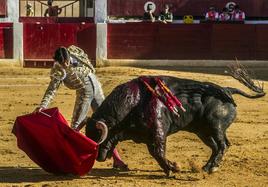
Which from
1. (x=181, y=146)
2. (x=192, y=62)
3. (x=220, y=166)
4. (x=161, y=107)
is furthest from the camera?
(x=192, y=62)

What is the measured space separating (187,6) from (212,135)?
13.5 meters

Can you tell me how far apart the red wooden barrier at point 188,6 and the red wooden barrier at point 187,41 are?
0.85m

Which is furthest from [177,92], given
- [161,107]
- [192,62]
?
[192,62]

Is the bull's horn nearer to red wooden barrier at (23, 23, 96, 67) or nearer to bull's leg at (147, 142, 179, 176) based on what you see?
bull's leg at (147, 142, 179, 176)

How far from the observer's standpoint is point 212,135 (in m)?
5.83

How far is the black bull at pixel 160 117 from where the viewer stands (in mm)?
5605

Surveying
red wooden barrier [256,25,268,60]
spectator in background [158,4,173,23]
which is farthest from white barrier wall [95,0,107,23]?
red wooden barrier [256,25,268,60]

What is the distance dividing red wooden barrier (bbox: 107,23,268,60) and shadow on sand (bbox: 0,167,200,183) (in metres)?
12.2

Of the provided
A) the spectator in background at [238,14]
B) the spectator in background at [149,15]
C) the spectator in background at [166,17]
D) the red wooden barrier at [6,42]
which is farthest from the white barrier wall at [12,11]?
the spectator in background at [238,14]

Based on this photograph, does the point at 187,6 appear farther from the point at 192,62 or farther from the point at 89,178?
the point at 89,178

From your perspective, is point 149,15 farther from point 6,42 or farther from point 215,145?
point 215,145

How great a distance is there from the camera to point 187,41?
1833cm

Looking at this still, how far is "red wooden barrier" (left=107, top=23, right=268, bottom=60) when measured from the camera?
18203mm

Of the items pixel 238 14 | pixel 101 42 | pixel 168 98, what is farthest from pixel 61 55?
pixel 238 14
